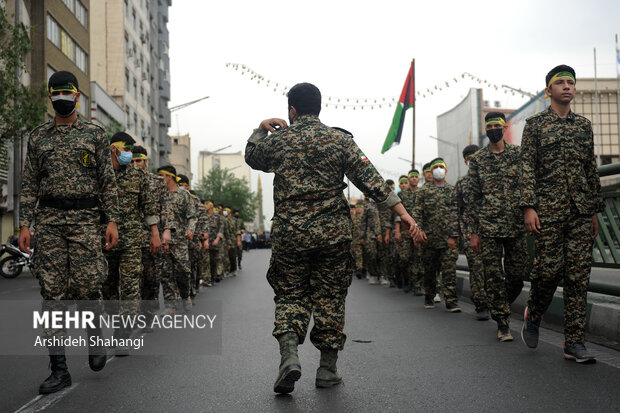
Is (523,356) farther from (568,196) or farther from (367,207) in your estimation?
(367,207)

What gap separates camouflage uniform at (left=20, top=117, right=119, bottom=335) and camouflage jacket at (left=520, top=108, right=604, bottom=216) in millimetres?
3390

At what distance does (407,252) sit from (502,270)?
17.3 ft

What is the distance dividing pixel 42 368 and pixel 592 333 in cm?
509

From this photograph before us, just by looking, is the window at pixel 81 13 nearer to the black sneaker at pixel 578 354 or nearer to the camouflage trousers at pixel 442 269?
the camouflage trousers at pixel 442 269

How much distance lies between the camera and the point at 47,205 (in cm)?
471

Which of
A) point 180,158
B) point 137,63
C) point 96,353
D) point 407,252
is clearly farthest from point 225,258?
point 180,158

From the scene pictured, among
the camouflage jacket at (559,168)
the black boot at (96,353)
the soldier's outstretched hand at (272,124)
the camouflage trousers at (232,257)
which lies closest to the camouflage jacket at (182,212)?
the black boot at (96,353)

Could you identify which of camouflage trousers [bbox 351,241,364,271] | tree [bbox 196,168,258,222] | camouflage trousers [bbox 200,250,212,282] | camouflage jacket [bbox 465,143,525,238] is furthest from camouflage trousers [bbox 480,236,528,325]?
tree [bbox 196,168,258,222]

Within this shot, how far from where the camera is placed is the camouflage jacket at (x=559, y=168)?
5.10 meters

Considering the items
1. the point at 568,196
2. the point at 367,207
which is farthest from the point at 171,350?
the point at 367,207

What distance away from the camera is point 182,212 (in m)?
9.20

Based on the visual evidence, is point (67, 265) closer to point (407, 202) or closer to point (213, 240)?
point (407, 202)

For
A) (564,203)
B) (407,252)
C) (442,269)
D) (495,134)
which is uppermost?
(495,134)

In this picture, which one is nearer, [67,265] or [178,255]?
[67,265]
